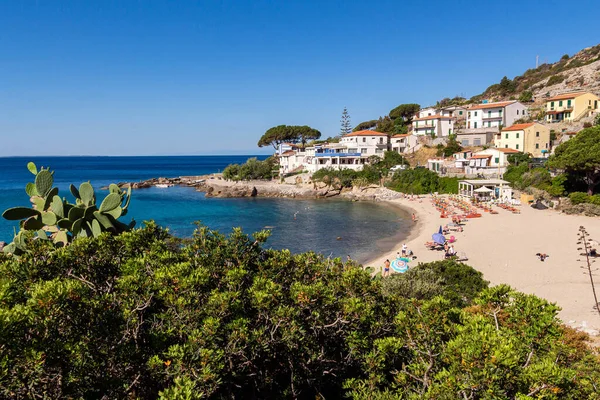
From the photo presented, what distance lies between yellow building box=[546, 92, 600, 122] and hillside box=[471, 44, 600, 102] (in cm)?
780

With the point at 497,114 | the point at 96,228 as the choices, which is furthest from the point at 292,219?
the point at 497,114

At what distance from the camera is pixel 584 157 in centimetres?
3141

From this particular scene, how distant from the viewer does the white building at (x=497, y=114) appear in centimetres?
6084

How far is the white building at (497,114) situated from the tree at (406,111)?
920 inches

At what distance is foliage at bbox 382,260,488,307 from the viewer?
1198 cm

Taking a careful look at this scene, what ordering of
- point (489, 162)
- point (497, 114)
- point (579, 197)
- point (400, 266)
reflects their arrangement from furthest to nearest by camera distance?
point (497, 114)
point (489, 162)
point (579, 197)
point (400, 266)

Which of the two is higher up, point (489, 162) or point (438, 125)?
point (438, 125)

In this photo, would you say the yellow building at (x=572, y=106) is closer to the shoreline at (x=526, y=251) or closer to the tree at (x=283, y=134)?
the shoreline at (x=526, y=251)

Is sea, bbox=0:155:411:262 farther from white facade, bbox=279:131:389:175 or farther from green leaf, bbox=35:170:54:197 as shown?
green leaf, bbox=35:170:54:197

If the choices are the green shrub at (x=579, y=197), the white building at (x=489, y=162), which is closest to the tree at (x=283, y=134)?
the white building at (x=489, y=162)

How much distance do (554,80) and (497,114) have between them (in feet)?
98.1

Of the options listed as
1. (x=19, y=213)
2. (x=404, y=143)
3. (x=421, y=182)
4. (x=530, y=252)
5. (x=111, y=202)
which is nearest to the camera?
(x=19, y=213)

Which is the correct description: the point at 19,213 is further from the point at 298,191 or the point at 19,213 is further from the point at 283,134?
the point at 283,134

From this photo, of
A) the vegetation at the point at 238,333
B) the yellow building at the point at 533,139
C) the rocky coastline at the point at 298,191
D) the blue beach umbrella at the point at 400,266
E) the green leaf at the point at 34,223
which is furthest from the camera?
the rocky coastline at the point at 298,191
